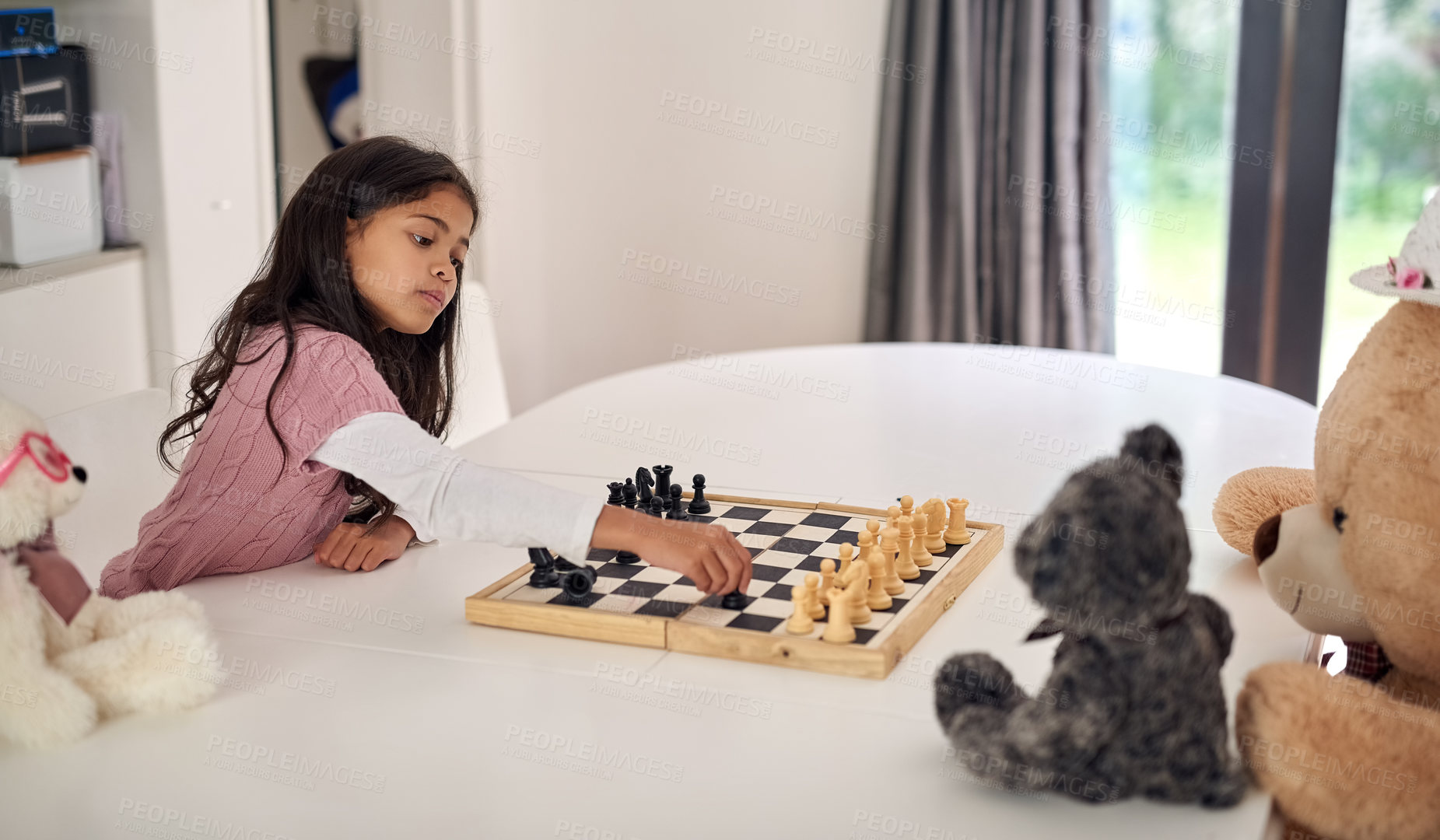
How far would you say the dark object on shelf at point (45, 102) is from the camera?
7.65ft

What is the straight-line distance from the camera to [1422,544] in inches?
42.9

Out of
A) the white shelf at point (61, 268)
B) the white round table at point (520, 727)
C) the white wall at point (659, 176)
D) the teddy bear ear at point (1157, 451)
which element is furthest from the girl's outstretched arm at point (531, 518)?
the white wall at point (659, 176)

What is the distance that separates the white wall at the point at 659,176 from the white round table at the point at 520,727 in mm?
2242

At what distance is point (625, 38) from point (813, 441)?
2.24m

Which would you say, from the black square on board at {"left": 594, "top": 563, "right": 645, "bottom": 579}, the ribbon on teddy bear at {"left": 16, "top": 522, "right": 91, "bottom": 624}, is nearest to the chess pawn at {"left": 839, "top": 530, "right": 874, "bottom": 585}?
the black square on board at {"left": 594, "top": 563, "right": 645, "bottom": 579}

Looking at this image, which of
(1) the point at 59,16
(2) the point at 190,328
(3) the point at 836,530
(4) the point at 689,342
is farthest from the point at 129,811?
(4) the point at 689,342

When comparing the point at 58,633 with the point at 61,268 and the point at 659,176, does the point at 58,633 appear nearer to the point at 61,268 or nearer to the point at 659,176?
the point at 61,268

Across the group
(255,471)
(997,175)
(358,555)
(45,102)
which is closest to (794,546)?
(358,555)

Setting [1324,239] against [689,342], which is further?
[689,342]

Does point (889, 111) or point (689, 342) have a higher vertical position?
point (889, 111)

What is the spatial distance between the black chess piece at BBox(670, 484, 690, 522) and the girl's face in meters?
0.39

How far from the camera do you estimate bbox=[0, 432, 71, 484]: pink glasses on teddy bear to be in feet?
3.44

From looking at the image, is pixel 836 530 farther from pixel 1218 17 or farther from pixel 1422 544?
pixel 1218 17

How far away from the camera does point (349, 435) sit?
139 centimetres
